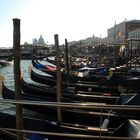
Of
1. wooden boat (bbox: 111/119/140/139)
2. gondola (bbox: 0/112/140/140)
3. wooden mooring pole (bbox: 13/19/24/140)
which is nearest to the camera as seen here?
wooden mooring pole (bbox: 13/19/24/140)

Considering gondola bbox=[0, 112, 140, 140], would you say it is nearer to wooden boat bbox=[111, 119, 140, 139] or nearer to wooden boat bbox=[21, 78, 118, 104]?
A: wooden boat bbox=[111, 119, 140, 139]

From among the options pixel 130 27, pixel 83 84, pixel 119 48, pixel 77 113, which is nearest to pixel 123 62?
pixel 119 48

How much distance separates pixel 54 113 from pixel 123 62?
14.4 meters

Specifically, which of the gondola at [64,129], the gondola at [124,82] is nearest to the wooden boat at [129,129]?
the gondola at [64,129]

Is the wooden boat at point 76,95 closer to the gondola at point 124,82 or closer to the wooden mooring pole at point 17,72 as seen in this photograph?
the gondola at point 124,82

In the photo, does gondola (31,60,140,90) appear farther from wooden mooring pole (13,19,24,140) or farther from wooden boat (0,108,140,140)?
wooden mooring pole (13,19,24,140)

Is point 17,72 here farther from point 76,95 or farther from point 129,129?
point 76,95

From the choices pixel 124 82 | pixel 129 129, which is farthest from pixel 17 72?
pixel 124 82

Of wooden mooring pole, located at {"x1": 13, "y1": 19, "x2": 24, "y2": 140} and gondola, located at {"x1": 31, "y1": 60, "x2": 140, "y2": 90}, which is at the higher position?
wooden mooring pole, located at {"x1": 13, "y1": 19, "x2": 24, "y2": 140}

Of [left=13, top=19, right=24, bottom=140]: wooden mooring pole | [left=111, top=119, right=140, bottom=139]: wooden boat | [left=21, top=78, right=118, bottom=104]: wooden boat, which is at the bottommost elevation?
[left=21, top=78, right=118, bottom=104]: wooden boat

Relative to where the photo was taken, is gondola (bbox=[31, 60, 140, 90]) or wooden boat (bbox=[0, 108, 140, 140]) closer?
wooden boat (bbox=[0, 108, 140, 140])

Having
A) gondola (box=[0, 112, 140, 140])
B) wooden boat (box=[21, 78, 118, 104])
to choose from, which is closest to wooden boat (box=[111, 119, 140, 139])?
gondola (box=[0, 112, 140, 140])

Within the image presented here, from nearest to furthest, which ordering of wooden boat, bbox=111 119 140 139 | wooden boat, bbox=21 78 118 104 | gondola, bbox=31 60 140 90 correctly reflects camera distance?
1. wooden boat, bbox=111 119 140 139
2. wooden boat, bbox=21 78 118 104
3. gondola, bbox=31 60 140 90

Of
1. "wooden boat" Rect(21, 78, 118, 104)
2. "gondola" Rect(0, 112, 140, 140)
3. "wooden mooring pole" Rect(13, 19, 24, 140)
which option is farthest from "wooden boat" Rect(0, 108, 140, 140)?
"wooden boat" Rect(21, 78, 118, 104)
